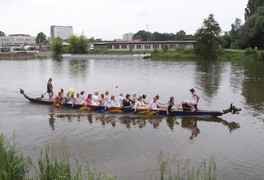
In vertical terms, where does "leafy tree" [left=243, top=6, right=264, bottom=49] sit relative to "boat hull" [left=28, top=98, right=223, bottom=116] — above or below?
above

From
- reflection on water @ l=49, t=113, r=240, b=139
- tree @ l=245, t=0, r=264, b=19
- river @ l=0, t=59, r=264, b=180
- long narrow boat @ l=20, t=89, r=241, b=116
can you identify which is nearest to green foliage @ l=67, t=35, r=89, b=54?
tree @ l=245, t=0, r=264, b=19

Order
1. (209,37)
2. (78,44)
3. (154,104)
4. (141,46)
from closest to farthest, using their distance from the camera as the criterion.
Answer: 1. (154,104)
2. (209,37)
3. (141,46)
4. (78,44)

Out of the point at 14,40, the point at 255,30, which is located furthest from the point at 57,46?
the point at 14,40

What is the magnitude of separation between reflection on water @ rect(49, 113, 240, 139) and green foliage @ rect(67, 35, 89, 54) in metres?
78.6

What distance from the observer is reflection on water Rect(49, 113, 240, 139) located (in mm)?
18688

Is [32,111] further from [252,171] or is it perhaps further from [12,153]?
[252,171]

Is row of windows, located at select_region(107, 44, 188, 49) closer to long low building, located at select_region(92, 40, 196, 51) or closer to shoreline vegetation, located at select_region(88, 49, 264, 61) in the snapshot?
long low building, located at select_region(92, 40, 196, 51)

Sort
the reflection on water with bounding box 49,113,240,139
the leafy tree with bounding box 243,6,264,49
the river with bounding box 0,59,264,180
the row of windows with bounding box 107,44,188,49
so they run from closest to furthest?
the river with bounding box 0,59,264,180
the reflection on water with bounding box 49,113,240,139
the leafy tree with bounding box 243,6,264,49
the row of windows with bounding box 107,44,188,49

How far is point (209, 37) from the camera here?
69.7 m

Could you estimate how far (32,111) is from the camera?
22203mm

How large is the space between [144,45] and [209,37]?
27.9m

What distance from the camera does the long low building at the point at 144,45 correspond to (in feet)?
285

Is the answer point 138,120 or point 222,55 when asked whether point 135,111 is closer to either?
point 138,120

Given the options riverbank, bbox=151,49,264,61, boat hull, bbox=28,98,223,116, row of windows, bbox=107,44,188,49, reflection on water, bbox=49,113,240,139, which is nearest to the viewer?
reflection on water, bbox=49,113,240,139
